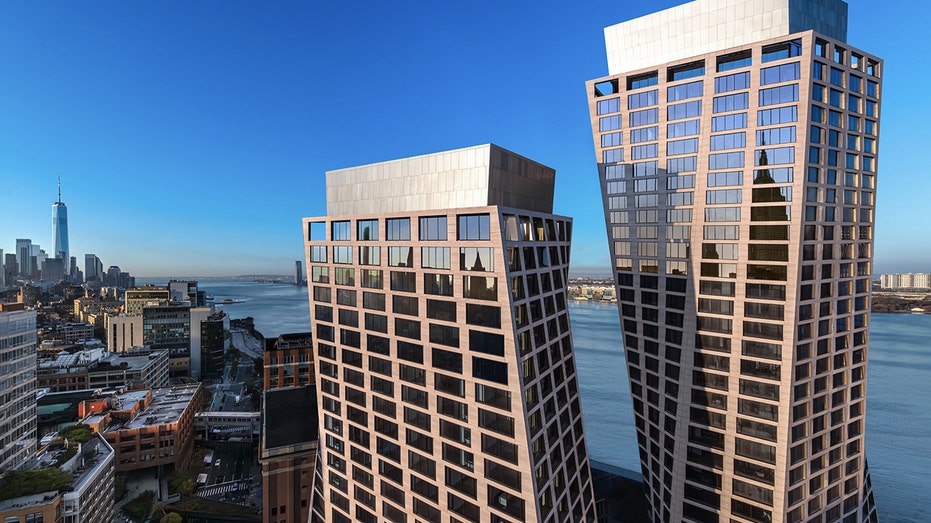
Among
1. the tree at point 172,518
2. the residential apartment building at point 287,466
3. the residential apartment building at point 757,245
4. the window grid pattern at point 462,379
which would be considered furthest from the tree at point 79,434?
the residential apartment building at point 757,245

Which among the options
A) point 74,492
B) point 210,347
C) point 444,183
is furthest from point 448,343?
point 210,347

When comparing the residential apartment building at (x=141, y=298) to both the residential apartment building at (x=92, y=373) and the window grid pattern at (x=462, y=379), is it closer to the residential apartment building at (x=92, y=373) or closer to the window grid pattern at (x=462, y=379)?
the residential apartment building at (x=92, y=373)

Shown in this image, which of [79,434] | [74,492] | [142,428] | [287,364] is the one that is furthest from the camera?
[287,364]

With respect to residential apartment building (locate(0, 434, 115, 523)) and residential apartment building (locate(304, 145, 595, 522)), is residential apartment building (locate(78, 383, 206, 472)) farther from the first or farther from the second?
residential apartment building (locate(304, 145, 595, 522))

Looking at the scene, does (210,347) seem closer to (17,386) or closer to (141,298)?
(141,298)

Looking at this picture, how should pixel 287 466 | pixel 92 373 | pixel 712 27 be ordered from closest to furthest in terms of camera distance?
1. pixel 712 27
2. pixel 287 466
3. pixel 92 373

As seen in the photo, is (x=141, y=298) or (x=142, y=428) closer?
(x=142, y=428)

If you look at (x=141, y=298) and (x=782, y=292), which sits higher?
(x=782, y=292)

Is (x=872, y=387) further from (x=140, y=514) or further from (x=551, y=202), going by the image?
(x=140, y=514)
